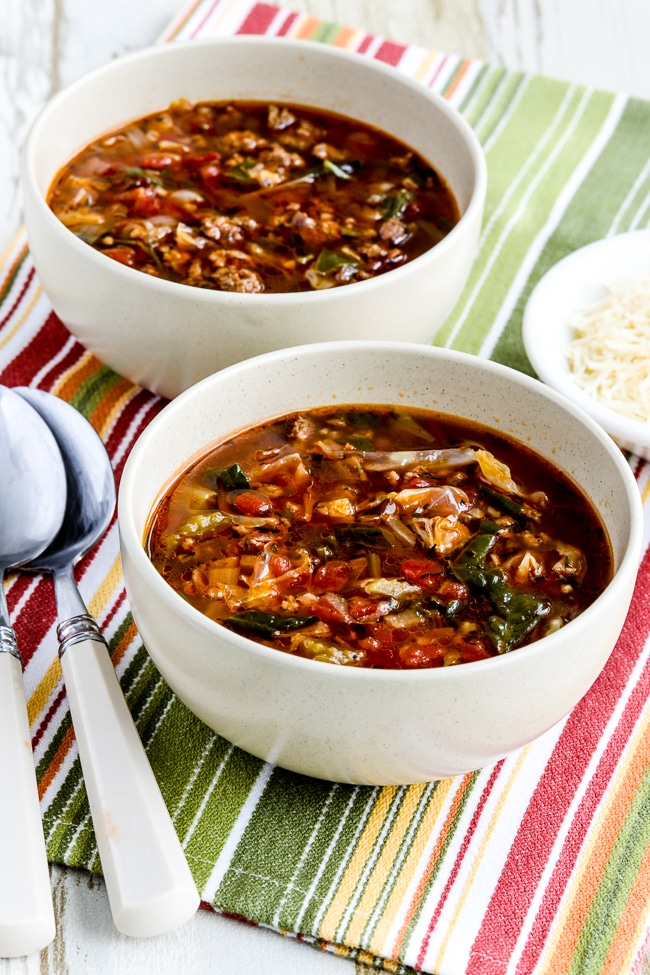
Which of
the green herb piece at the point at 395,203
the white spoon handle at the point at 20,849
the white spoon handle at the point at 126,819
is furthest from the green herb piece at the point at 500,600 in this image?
the green herb piece at the point at 395,203

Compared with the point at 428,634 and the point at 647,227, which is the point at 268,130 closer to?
the point at 647,227

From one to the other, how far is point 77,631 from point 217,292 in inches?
34.3

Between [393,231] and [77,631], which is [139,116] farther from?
[77,631]

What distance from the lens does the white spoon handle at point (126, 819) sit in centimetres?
189

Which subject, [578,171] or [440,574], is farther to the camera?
[578,171]

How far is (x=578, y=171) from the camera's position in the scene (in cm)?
407

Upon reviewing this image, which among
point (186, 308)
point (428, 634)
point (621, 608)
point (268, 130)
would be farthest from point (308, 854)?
point (268, 130)

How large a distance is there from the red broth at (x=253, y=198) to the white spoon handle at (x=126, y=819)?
3.86 ft

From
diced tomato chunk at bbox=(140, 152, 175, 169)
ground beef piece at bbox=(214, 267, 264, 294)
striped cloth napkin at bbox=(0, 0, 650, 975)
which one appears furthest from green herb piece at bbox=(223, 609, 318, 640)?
diced tomato chunk at bbox=(140, 152, 175, 169)

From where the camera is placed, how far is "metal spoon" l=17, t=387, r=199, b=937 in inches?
74.6

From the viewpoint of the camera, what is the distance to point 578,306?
3.44 m

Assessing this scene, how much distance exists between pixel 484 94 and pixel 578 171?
56cm

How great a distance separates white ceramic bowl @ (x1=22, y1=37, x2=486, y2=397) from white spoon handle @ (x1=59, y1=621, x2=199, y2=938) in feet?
3.11

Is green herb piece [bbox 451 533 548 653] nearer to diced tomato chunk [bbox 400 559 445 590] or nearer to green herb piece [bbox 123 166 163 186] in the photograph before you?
diced tomato chunk [bbox 400 559 445 590]
